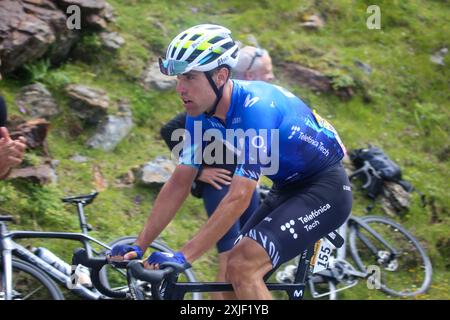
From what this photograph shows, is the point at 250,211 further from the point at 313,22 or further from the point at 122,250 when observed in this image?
the point at 313,22

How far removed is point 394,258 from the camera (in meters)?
7.46

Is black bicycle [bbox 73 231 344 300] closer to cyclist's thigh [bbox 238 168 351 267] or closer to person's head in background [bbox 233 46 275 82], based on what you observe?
cyclist's thigh [bbox 238 168 351 267]

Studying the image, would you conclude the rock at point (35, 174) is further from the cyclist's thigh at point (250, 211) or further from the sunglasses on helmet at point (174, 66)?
the sunglasses on helmet at point (174, 66)

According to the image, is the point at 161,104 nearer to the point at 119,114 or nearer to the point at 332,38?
the point at 119,114

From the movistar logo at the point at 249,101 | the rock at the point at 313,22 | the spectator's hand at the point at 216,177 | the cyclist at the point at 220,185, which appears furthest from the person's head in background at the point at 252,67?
the rock at the point at 313,22

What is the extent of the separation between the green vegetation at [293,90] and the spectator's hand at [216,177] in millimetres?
1364

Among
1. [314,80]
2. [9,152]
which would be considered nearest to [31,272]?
[9,152]

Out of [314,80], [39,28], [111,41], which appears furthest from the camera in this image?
[314,80]

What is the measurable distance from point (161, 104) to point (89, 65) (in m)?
1.01

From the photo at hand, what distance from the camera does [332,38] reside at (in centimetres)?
1099

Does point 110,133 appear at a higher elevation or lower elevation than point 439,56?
higher

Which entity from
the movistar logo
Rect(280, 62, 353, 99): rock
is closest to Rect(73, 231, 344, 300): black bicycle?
the movistar logo

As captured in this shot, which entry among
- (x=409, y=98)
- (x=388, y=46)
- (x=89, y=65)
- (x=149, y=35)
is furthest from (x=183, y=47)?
(x=388, y=46)

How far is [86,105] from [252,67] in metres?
2.43
